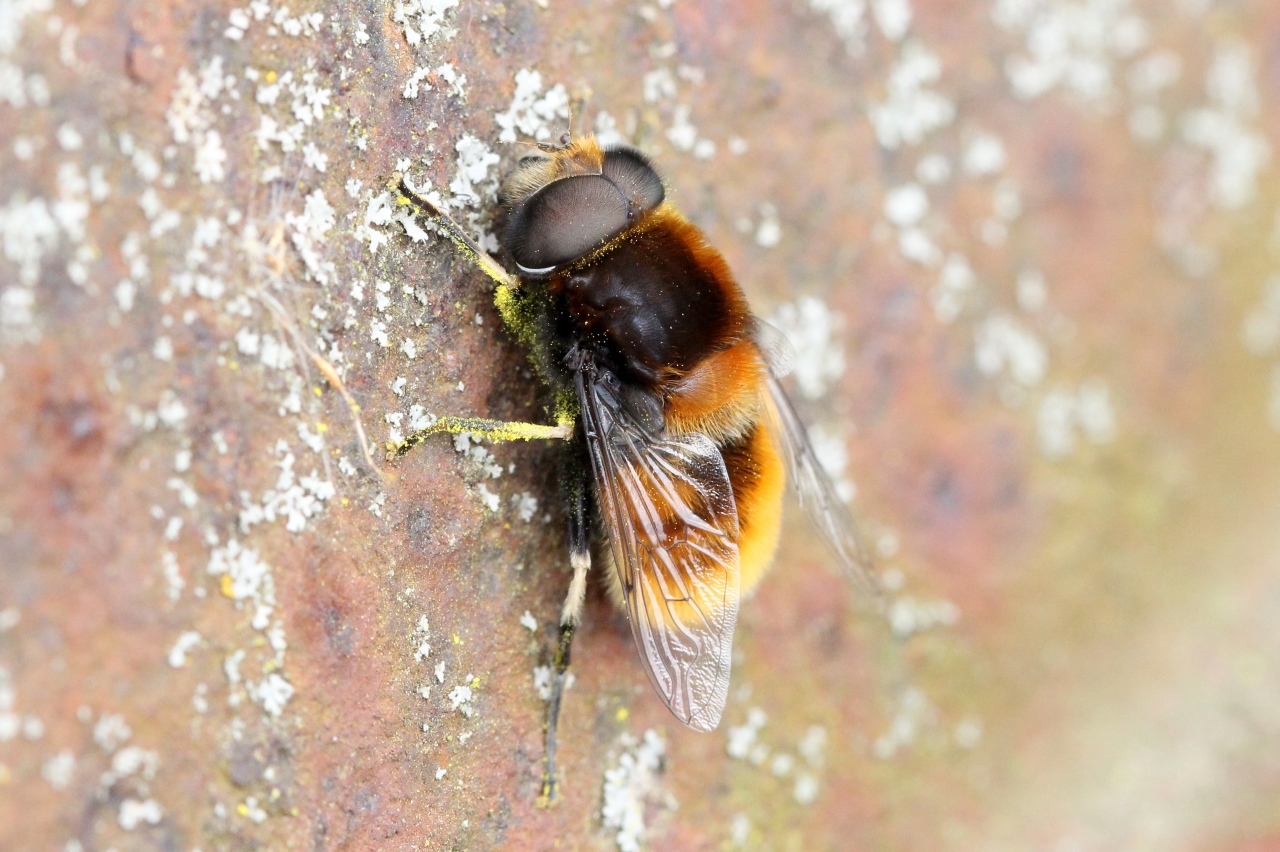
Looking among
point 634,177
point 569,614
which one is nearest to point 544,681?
point 569,614

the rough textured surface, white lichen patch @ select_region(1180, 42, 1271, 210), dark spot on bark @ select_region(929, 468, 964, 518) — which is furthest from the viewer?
white lichen patch @ select_region(1180, 42, 1271, 210)

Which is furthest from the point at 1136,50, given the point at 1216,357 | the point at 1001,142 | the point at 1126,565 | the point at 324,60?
the point at 324,60

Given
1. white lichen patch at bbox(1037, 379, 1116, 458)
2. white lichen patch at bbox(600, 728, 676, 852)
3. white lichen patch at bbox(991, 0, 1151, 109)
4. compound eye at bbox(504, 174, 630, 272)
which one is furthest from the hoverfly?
white lichen patch at bbox(991, 0, 1151, 109)

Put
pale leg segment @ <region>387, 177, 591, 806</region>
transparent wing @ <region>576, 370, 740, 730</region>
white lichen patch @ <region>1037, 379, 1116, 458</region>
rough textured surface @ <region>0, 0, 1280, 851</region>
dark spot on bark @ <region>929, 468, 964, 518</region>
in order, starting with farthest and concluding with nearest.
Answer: white lichen patch @ <region>1037, 379, 1116, 458</region> < dark spot on bark @ <region>929, 468, 964, 518</region> < transparent wing @ <region>576, 370, 740, 730</region> < pale leg segment @ <region>387, 177, 591, 806</region> < rough textured surface @ <region>0, 0, 1280, 851</region>

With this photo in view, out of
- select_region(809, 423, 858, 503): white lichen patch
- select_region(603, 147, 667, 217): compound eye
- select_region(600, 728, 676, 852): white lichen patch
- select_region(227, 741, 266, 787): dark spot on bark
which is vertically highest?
select_region(603, 147, 667, 217): compound eye

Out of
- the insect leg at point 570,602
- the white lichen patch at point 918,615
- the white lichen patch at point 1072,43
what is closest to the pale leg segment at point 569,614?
the insect leg at point 570,602

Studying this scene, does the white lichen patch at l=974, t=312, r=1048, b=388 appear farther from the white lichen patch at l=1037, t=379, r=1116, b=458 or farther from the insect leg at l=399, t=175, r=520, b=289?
the insect leg at l=399, t=175, r=520, b=289

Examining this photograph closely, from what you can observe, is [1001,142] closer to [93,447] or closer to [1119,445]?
[1119,445]

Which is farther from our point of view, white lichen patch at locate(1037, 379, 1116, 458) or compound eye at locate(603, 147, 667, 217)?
white lichen patch at locate(1037, 379, 1116, 458)

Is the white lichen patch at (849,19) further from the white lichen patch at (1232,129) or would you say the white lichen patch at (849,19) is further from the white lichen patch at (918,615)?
the white lichen patch at (918,615)
